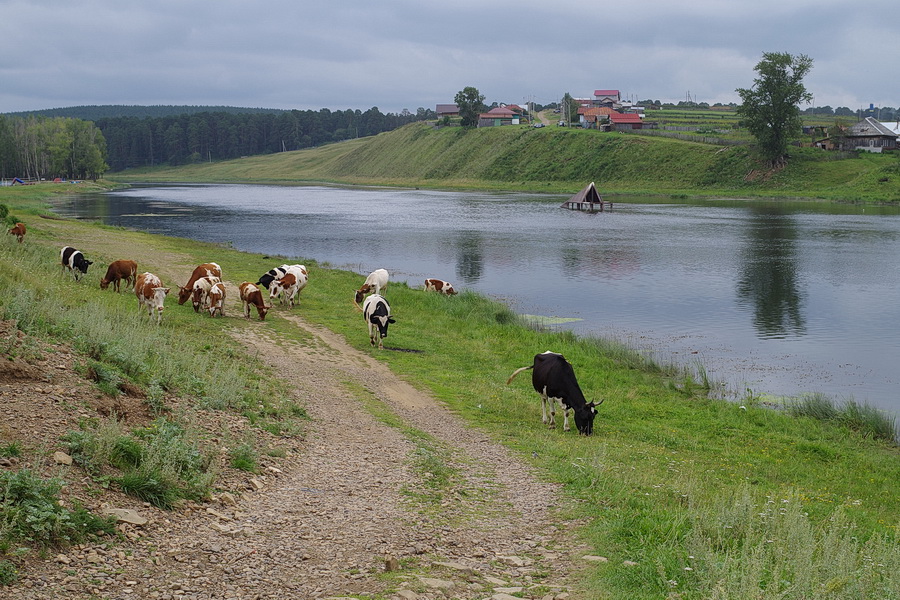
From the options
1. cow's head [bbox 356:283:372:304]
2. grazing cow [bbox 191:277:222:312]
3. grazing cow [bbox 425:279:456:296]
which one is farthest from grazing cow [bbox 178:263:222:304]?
grazing cow [bbox 425:279:456:296]

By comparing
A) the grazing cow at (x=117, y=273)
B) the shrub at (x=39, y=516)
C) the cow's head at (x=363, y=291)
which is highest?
the grazing cow at (x=117, y=273)

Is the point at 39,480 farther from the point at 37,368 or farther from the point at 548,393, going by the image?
the point at 548,393

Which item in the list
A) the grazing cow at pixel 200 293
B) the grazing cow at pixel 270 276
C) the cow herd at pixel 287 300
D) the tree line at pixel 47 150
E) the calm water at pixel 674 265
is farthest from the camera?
the tree line at pixel 47 150

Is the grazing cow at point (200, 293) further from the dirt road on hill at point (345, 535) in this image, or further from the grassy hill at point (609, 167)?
the grassy hill at point (609, 167)

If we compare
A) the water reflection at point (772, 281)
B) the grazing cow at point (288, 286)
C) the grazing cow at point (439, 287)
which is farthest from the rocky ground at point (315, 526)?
the grazing cow at point (439, 287)

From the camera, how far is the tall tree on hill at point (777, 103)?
11006cm

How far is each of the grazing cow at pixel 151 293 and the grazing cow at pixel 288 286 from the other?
5970 mm

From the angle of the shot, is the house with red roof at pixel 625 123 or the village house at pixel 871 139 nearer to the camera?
the village house at pixel 871 139

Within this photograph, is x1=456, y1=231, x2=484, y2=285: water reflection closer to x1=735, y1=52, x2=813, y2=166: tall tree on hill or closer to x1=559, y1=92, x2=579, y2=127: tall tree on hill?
x1=735, y1=52, x2=813, y2=166: tall tree on hill

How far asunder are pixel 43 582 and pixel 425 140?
186m

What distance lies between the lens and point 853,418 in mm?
18859

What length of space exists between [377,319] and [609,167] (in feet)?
367

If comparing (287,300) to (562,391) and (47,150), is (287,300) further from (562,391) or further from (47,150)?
(47,150)

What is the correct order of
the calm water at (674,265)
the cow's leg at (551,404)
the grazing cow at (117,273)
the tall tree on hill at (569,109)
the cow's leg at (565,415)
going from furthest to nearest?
the tall tree on hill at (569,109), the grazing cow at (117,273), the calm water at (674,265), the cow's leg at (551,404), the cow's leg at (565,415)
